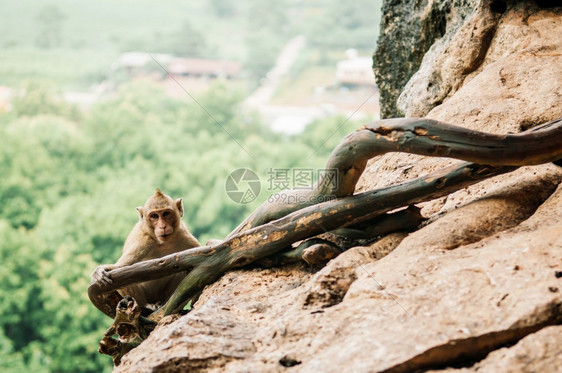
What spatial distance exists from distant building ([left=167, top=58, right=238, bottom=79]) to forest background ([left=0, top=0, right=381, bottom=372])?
238 millimetres

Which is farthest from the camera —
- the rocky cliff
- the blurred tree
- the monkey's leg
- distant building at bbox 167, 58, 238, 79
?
the blurred tree

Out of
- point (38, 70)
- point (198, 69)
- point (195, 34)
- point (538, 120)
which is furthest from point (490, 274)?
point (38, 70)

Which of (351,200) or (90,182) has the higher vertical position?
(351,200)

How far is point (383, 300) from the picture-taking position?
11.5 ft

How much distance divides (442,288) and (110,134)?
42.2 feet

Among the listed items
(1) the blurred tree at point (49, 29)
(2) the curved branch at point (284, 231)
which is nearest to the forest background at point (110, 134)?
(1) the blurred tree at point (49, 29)

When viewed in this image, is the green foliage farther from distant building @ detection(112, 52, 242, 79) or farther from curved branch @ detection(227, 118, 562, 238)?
curved branch @ detection(227, 118, 562, 238)

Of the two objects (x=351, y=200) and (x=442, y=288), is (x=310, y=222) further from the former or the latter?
(x=442, y=288)

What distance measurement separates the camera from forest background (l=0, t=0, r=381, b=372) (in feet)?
42.0

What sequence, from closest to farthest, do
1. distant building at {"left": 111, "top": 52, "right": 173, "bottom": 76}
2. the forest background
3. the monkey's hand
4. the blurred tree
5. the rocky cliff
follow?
the rocky cliff, the monkey's hand, the forest background, distant building at {"left": 111, "top": 52, "right": 173, "bottom": 76}, the blurred tree

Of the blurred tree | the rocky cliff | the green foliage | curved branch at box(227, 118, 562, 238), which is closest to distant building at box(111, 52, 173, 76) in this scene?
the green foliage

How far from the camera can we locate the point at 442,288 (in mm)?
3410

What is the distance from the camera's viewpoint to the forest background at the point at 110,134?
42.0 feet

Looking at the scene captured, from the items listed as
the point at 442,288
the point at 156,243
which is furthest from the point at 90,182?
the point at 442,288
